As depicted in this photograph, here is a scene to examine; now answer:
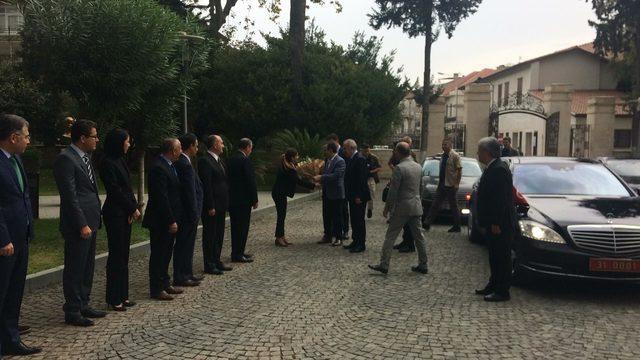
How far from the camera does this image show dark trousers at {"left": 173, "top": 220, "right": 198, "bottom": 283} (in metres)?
6.85

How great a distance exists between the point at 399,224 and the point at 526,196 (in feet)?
5.77

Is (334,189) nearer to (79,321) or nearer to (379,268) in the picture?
(379,268)

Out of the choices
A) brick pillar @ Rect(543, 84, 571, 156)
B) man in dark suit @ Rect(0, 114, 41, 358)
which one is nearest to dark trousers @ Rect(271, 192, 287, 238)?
man in dark suit @ Rect(0, 114, 41, 358)

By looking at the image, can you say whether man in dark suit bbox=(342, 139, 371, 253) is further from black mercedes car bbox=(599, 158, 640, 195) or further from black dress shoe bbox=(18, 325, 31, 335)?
black mercedes car bbox=(599, 158, 640, 195)

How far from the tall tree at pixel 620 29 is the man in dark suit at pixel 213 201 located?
1029 inches

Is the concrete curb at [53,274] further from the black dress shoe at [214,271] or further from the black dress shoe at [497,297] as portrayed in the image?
the black dress shoe at [497,297]

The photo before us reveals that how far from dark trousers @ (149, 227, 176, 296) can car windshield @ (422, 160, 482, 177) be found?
8389 mm

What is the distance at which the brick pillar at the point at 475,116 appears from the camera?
87.2 feet

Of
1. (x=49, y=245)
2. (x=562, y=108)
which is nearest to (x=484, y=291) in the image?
(x=49, y=245)

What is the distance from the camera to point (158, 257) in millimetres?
6309

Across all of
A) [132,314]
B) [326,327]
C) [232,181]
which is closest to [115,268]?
[132,314]

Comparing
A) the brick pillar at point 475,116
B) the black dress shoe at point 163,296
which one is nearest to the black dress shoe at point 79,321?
the black dress shoe at point 163,296

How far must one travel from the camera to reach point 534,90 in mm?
48156

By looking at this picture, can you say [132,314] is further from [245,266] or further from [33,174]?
[33,174]
